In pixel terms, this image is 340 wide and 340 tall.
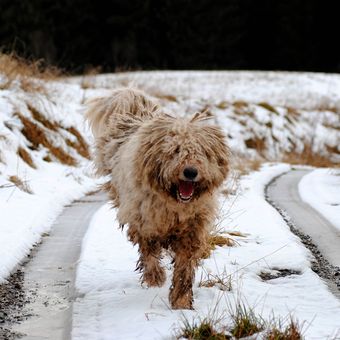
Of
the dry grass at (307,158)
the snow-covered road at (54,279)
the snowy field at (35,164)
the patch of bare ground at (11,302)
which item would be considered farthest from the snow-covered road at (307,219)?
the dry grass at (307,158)

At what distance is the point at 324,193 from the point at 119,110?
4.49m

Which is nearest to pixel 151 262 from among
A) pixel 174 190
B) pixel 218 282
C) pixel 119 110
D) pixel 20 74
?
pixel 218 282

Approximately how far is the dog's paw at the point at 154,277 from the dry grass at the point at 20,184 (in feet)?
12.4

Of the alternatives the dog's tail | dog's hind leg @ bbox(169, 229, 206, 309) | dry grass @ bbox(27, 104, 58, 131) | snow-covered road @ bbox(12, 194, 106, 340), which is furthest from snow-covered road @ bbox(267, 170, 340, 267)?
dry grass @ bbox(27, 104, 58, 131)

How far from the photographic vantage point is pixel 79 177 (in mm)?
10219

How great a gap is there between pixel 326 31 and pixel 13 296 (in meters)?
42.0

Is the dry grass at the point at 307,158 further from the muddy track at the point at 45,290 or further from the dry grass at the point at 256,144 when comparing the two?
the muddy track at the point at 45,290

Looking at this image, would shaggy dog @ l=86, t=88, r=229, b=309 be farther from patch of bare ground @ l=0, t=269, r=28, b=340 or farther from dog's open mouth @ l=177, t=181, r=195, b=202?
patch of bare ground @ l=0, t=269, r=28, b=340

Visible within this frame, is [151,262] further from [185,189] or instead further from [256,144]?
[256,144]

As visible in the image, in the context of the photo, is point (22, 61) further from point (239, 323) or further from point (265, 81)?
point (265, 81)

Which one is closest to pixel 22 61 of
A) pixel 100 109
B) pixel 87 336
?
pixel 100 109

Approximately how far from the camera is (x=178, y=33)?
3962 centimetres

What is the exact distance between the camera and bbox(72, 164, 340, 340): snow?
154 inches

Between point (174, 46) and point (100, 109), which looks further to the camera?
point (174, 46)
